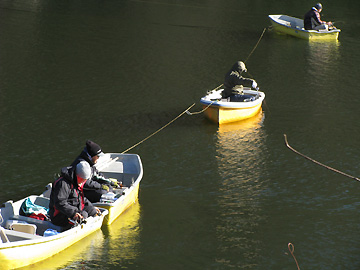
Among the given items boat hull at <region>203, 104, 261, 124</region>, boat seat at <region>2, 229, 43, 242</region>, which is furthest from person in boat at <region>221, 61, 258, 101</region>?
boat seat at <region>2, 229, 43, 242</region>

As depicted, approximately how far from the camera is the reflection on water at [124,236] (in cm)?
1171

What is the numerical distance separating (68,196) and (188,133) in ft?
25.9

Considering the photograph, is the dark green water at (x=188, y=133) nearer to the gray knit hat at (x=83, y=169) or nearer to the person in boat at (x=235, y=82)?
the person in boat at (x=235, y=82)

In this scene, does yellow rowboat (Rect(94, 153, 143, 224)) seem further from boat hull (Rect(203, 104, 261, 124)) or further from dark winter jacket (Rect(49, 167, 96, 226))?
boat hull (Rect(203, 104, 261, 124))

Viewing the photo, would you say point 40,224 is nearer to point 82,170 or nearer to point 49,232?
point 49,232

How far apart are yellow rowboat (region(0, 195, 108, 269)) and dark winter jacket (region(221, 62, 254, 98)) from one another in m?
8.77

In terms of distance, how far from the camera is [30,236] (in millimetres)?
10742

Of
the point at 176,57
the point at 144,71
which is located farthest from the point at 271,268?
the point at 176,57

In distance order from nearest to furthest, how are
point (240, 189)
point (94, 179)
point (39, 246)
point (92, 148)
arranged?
point (39, 246) → point (92, 148) → point (94, 179) → point (240, 189)

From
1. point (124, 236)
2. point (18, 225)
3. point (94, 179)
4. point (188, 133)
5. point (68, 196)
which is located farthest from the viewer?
point (188, 133)

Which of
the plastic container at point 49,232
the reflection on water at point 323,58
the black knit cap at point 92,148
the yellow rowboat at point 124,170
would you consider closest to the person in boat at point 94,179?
the black knit cap at point 92,148

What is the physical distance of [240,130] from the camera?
63.1 ft

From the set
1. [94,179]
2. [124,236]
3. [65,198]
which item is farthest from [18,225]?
[94,179]

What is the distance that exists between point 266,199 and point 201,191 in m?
1.59
